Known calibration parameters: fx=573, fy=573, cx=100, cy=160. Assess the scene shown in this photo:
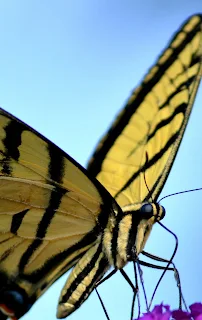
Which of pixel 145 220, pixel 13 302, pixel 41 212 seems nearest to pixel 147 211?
pixel 145 220

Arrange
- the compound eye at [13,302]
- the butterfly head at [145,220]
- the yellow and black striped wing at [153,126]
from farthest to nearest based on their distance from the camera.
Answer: the yellow and black striped wing at [153,126], the butterfly head at [145,220], the compound eye at [13,302]

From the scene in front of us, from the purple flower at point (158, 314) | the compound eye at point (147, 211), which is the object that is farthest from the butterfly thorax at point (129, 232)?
the purple flower at point (158, 314)

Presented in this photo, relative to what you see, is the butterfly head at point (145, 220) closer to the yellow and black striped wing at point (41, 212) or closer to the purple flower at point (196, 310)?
the yellow and black striped wing at point (41, 212)

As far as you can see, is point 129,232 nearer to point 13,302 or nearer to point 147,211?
point 147,211

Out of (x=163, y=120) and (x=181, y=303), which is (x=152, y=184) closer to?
(x=163, y=120)

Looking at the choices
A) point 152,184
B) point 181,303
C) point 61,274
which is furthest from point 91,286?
point 152,184

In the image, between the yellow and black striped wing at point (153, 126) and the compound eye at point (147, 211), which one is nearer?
the compound eye at point (147, 211)

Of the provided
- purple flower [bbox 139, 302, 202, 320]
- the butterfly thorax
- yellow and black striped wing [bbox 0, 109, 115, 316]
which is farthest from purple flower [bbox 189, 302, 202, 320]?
yellow and black striped wing [bbox 0, 109, 115, 316]
